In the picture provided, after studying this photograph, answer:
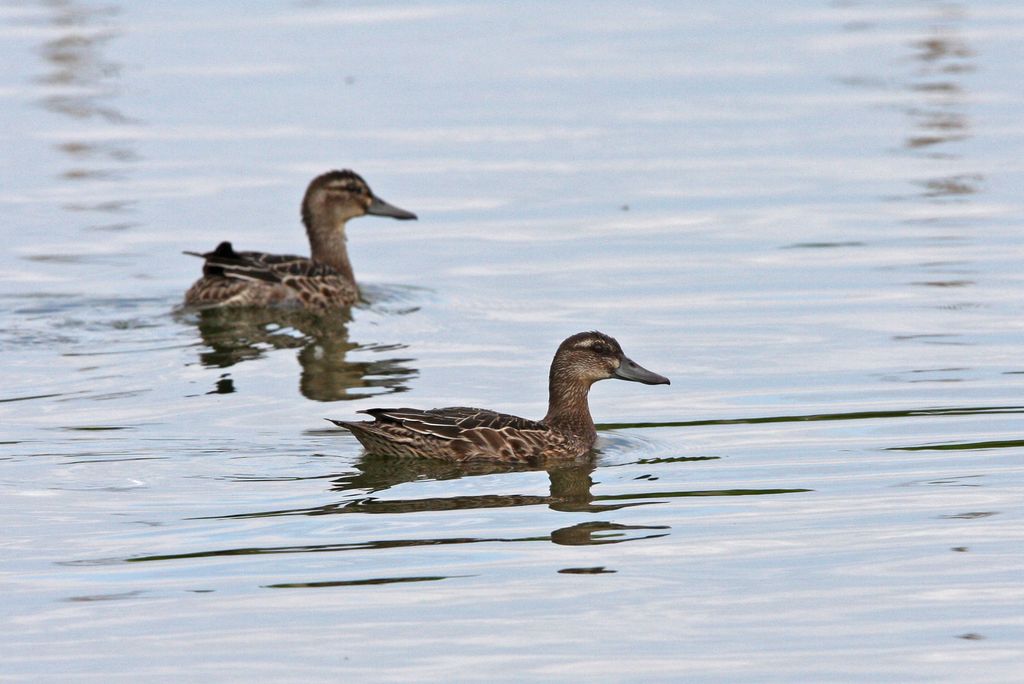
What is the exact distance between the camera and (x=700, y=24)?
2755 centimetres

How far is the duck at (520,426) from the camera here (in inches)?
428

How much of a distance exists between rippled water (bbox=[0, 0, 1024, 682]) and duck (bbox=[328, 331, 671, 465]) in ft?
0.62

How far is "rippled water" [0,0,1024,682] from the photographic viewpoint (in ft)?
27.0

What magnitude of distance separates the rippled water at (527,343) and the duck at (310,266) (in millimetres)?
265

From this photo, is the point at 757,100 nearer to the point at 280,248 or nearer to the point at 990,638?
the point at 280,248

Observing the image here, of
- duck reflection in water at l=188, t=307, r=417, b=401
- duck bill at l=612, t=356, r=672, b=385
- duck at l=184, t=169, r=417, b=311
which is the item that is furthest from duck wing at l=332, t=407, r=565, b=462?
duck at l=184, t=169, r=417, b=311

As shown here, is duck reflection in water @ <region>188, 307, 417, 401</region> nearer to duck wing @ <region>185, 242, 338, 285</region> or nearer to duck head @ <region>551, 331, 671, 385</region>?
duck wing @ <region>185, 242, 338, 285</region>

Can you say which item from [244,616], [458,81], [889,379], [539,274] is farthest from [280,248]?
Result: [244,616]

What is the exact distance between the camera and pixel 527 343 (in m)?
14.1

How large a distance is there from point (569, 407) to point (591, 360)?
1.08 ft

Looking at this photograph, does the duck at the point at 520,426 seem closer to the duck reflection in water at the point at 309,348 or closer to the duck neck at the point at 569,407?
the duck neck at the point at 569,407

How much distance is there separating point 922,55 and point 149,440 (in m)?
16.8

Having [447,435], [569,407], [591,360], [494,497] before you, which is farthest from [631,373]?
[494,497]

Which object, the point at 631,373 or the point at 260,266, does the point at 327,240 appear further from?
the point at 631,373
